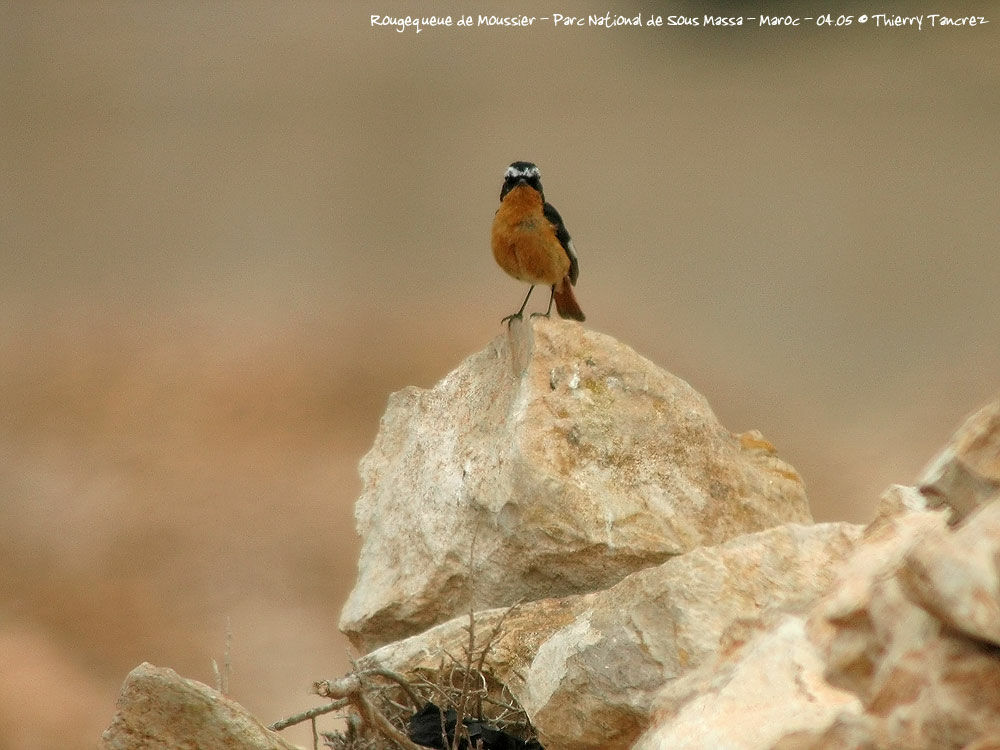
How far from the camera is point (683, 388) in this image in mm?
3672

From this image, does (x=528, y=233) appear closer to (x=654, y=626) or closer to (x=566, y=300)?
(x=566, y=300)

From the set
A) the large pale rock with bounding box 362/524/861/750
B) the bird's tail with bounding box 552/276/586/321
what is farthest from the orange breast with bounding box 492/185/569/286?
the large pale rock with bounding box 362/524/861/750

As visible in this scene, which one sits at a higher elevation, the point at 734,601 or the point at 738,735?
the point at 734,601

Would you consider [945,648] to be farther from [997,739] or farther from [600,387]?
[600,387]

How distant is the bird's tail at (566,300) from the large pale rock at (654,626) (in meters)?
2.85

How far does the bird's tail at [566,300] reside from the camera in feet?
17.4

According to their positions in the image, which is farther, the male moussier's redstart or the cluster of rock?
the male moussier's redstart

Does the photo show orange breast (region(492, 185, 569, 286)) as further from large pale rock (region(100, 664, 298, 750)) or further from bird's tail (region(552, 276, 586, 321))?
large pale rock (region(100, 664, 298, 750))

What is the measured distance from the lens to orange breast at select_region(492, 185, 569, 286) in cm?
499

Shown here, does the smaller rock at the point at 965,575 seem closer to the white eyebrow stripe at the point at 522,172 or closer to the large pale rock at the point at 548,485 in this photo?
the large pale rock at the point at 548,485

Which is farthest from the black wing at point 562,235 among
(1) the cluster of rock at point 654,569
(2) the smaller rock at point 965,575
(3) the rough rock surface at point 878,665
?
(2) the smaller rock at point 965,575

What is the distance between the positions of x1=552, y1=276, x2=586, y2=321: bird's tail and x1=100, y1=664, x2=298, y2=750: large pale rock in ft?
10.1

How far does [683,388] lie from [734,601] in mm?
1456

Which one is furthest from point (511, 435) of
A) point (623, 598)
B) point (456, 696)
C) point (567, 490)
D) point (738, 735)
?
point (738, 735)
